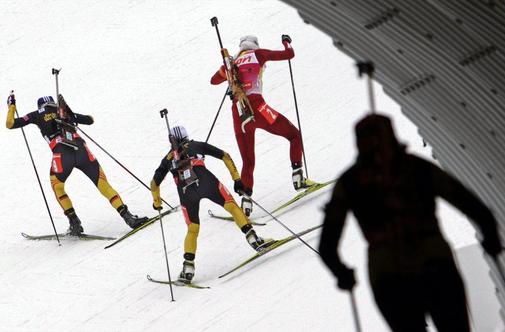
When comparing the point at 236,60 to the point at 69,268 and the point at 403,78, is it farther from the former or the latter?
the point at 403,78

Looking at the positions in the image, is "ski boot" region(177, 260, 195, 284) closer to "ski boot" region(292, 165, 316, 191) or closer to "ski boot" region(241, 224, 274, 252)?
"ski boot" region(241, 224, 274, 252)

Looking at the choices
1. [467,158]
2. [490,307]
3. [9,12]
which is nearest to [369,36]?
[467,158]

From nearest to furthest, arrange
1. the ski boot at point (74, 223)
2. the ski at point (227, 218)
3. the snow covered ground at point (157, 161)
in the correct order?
1. the snow covered ground at point (157, 161)
2. the ski at point (227, 218)
3. the ski boot at point (74, 223)

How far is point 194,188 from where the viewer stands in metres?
13.5

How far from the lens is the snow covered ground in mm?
12891

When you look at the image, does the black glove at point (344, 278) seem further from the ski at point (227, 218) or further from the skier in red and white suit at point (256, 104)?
the ski at point (227, 218)

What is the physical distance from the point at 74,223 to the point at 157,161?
3409 millimetres

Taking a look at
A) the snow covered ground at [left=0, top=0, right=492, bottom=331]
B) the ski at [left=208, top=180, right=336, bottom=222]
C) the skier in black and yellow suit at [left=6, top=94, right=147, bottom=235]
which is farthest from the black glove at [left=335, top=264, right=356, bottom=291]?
the skier in black and yellow suit at [left=6, top=94, right=147, bottom=235]

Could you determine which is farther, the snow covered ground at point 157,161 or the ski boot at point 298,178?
the ski boot at point 298,178

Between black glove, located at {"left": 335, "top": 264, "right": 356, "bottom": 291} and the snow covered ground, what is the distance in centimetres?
441

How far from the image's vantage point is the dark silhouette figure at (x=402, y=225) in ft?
Answer: 19.2

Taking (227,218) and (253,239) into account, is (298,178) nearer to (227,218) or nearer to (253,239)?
(227,218)

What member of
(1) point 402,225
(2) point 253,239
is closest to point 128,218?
(2) point 253,239

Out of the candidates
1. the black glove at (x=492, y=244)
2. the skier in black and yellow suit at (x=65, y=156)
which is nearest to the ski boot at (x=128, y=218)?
the skier in black and yellow suit at (x=65, y=156)
